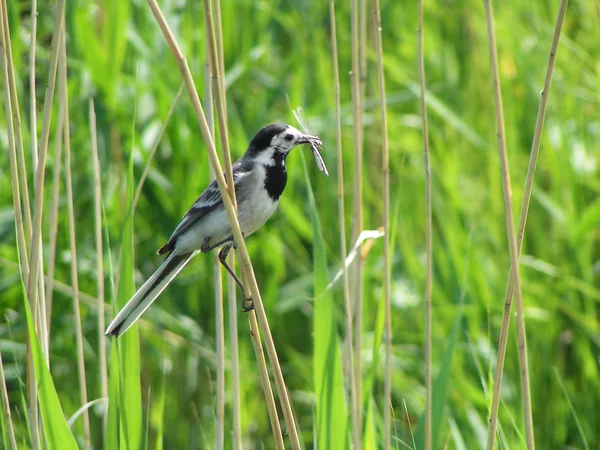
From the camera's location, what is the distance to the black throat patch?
242 cm

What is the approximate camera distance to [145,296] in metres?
2.13

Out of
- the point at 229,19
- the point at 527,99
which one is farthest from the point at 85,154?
the point at 527,99

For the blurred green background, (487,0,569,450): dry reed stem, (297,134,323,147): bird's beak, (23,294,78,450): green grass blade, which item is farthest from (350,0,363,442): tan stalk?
the blurred green background

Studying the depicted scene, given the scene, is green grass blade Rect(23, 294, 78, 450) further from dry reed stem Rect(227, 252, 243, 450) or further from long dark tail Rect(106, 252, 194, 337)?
dry reed stem Rect(227, 252, 243, 450)

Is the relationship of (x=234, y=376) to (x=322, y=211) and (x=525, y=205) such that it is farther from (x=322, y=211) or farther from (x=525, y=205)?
(x=322, y=211)

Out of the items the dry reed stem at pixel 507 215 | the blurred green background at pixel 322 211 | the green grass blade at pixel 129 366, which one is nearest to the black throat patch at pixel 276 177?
the green grass blade at pixel 129 366

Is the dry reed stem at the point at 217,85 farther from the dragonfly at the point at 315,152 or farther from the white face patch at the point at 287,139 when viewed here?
the white face patch at the point at 287,139

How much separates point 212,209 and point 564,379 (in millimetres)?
1775

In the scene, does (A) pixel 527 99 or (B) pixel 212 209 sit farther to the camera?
(A) pixel 527 99

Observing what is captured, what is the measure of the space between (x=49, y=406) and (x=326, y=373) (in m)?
0.63

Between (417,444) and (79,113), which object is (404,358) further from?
(79,113)

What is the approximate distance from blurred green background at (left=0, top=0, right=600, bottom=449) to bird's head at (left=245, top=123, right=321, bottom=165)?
101 cm

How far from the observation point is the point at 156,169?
3729mm

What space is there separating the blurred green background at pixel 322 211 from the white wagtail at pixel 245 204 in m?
0.97
